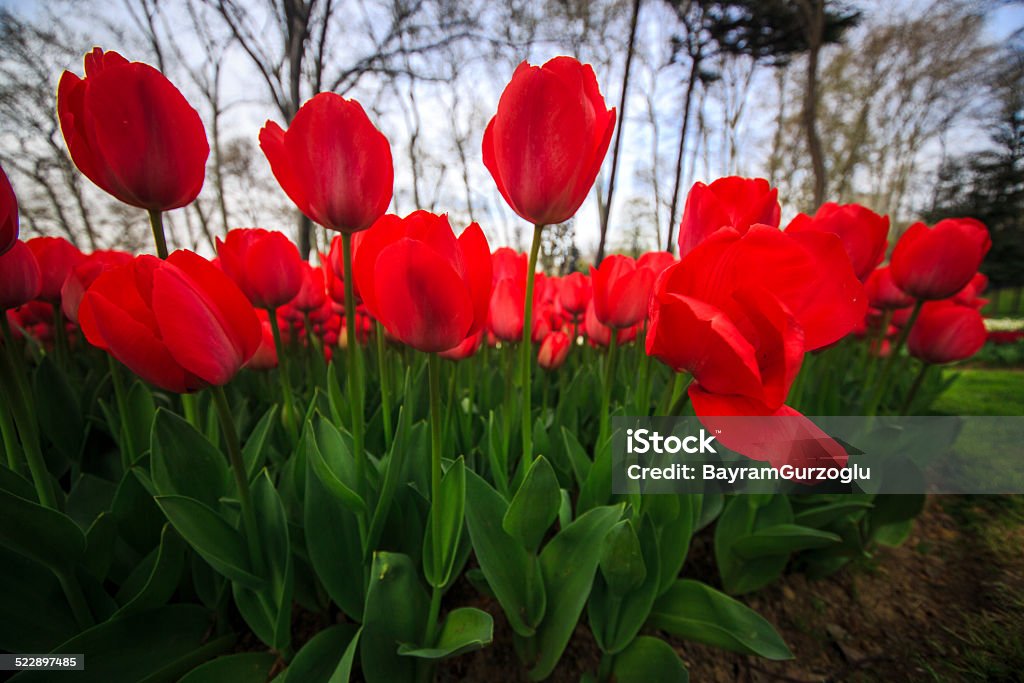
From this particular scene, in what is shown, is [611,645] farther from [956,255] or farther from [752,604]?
[956,255]

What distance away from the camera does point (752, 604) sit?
1071 mm

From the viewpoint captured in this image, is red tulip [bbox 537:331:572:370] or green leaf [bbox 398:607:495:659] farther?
red tulip [bbox 537:331:572:370]

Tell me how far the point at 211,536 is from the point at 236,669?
0.68 feet

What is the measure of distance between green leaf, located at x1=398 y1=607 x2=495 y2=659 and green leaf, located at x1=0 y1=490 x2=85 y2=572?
0.47 metres

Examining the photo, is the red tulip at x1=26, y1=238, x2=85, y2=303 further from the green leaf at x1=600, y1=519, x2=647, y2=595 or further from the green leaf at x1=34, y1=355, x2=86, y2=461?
the green leaf at x1=600, y1=519, x2=647, y2=595

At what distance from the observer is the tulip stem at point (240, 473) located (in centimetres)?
56

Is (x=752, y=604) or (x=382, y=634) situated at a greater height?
(x=382, y=634)

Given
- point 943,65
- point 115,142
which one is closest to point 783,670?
point 115,142

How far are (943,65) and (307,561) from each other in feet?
53.1

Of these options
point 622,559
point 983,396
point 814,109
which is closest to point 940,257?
point 622,559

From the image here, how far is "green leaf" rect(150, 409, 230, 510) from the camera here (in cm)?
72

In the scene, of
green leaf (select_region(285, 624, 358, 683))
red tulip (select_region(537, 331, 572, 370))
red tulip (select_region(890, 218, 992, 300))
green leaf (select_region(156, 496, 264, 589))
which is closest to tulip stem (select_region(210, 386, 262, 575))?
green leaf (select_region(156, 496, 264, 589))

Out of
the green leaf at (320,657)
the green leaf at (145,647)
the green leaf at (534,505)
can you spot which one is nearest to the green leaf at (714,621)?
the green leaf at (534,505)

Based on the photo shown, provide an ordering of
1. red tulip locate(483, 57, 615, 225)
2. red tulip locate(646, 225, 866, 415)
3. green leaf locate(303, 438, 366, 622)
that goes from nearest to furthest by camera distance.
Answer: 1. red tulip locate(646, 225, 866, 415)
2. red tulip locate(483, 57, 615, 225)
3. green leaf locate(303, 438, 366, 622)
